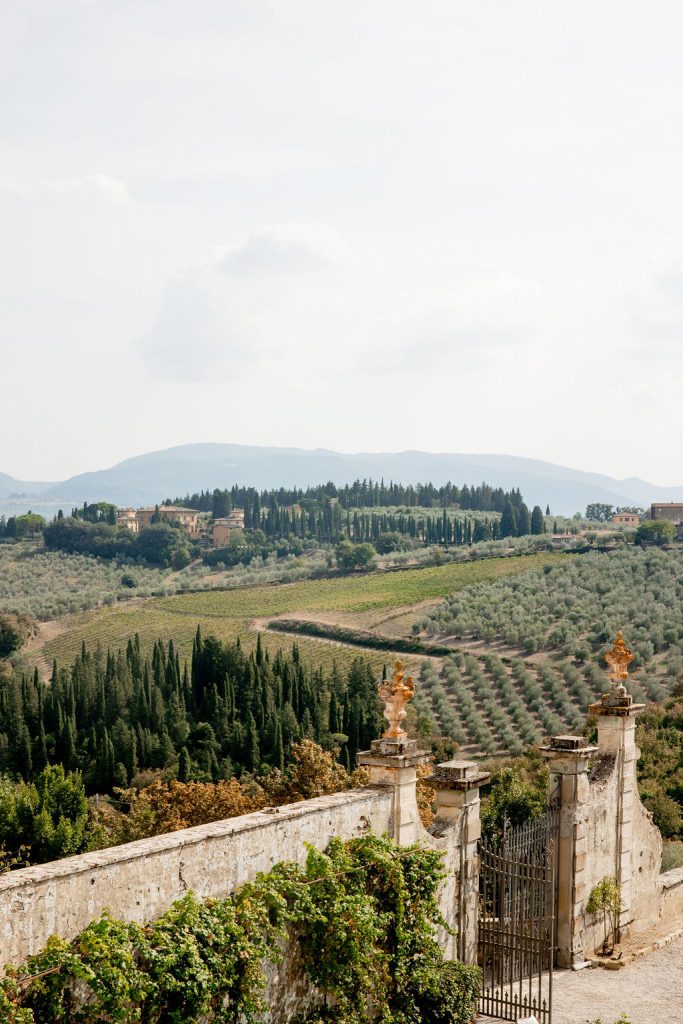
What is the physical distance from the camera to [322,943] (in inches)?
419

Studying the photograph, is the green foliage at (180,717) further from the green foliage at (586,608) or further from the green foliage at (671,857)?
the green foliage at (671,857)

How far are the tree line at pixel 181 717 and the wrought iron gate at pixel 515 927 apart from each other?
2676 centimetres

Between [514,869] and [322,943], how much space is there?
3.58 metres

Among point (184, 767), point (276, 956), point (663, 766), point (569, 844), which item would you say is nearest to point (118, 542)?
point (184, 767)

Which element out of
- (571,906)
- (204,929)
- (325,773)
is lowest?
(325,773)

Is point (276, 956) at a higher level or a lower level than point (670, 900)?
higher

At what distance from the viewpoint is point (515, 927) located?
1354 centimetres

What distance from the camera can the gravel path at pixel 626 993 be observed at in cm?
1276

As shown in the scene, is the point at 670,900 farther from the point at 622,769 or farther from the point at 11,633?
the point at 11,633

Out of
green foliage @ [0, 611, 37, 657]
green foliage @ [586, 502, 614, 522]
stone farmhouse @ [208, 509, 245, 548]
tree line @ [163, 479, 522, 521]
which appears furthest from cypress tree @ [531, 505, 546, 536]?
green foliage @ [0, 611, 37, 657]

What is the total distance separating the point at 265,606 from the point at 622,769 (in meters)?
68.8

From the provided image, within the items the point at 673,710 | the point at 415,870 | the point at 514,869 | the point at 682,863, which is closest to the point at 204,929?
the point at 415,870

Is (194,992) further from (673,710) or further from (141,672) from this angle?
(141,672)

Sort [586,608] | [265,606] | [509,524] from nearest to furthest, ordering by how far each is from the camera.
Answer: [586,608]
[265,606]
[509,524]
